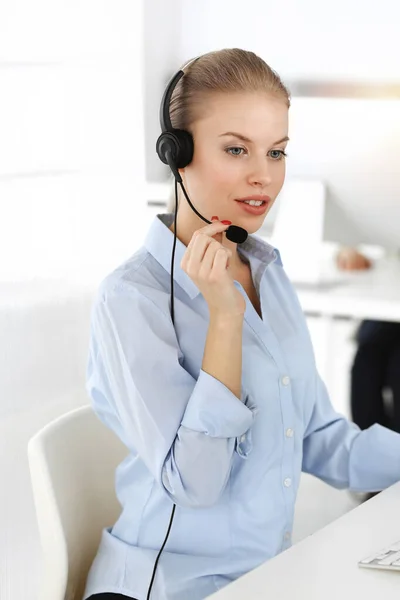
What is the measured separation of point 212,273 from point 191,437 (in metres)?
0.21

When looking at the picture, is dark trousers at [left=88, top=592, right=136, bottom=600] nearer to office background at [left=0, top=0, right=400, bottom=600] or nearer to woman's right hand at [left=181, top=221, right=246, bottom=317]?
woman's right hand at [left=181, top=221, right=246, bottom=317]

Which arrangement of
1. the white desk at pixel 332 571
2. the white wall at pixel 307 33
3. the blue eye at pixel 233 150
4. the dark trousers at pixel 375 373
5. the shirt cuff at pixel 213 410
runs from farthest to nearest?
the dark trousers at pixel 375 373
the white wall at pixel 307 33
the blue eye at pixel 233 150
the shirt cuff at pixel 213 410
the white desk at pixel 332 571

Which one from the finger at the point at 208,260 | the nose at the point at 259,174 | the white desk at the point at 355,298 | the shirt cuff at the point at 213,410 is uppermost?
the nose at the point at 259,174

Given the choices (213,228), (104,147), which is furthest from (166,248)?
(104,147)

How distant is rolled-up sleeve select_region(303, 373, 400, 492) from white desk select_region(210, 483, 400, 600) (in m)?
0.17

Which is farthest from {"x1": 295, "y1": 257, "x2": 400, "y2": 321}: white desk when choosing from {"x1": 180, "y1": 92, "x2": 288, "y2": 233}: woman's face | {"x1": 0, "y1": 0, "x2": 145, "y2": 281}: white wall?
{"x1": 180, "y1": 92, "x2": 288, "y2": 233}: woman's face

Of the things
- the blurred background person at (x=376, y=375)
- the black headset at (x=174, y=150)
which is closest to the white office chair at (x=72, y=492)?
the black headset at (x=174, y=150)

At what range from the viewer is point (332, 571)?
3.29ft

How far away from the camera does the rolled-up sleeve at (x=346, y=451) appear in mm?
1335

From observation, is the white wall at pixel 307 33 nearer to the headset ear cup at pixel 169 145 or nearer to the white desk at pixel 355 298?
the white desk at pixel 355 298

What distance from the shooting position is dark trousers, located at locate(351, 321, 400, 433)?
8.57 ft

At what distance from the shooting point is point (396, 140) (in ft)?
6.83

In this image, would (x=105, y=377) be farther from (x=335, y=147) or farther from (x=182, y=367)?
(x=335, y=147)

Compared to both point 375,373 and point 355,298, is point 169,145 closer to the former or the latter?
point 355,298
